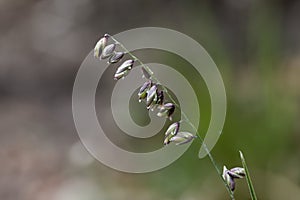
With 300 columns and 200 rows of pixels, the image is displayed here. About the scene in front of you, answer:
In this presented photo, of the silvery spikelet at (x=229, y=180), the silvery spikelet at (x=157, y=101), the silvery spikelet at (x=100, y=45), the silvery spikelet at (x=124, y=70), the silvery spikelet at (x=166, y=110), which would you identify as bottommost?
the silvery spikelet at (x=229, y=180)

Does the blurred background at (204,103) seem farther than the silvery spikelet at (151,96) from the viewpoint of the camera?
Yes

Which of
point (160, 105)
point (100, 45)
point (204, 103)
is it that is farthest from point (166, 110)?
point (204, 103)

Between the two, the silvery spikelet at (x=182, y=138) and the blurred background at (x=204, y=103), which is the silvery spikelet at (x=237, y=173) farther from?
the blurred background at (x=204, y=103)

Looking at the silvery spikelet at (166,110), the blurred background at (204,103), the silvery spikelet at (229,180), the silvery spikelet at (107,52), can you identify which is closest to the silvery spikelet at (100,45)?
the silvery spikelet at (107,52)

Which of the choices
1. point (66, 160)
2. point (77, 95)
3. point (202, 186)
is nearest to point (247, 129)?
point (202, 186)

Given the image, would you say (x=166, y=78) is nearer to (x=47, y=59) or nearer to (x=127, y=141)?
(x=127, y=141)

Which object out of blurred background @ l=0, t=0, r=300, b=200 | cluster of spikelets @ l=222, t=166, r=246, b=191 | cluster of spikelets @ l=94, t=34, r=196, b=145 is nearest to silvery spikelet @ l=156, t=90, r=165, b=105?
cluster of spikelets @ l=94, t=34, r=196, b=145

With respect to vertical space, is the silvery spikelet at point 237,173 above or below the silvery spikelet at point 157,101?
below

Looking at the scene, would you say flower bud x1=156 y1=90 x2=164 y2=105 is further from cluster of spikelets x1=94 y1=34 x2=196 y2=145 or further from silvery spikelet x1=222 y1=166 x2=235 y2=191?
silvery spikelet x1=222 y1=166 x2=235 y2=191
